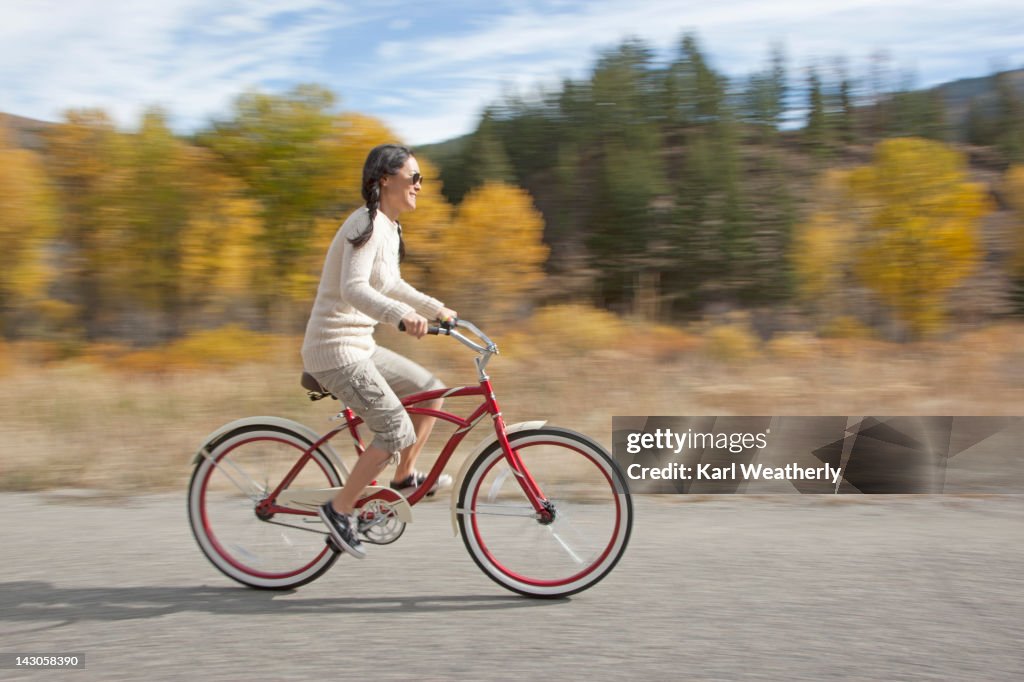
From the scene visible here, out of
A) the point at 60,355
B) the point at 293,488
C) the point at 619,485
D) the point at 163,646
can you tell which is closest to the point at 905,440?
the point at 619,485

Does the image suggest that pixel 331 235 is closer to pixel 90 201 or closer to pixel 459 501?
pixel 90 201

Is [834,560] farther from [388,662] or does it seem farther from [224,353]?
[224,353]

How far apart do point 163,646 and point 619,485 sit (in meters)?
2.04

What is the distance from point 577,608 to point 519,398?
553 centimetres

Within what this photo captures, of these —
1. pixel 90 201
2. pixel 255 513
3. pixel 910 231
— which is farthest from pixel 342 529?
pixel 910 231

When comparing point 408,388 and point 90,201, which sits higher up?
point 90,201

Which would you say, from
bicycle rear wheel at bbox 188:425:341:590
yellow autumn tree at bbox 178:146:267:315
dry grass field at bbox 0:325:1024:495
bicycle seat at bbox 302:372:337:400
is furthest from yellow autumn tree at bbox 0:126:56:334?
bicycle seat at bbox 302:372:337:400

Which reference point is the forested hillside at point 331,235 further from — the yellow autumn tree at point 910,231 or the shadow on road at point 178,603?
the shadow on road at point 178,603

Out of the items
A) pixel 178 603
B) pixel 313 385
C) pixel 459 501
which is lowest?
pixel 178 603

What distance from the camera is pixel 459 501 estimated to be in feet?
14.8

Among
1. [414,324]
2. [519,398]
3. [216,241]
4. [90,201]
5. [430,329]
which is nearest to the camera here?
[414,324]

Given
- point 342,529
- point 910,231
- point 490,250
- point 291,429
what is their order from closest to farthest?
point 342,529, point 291,429, point 910,231, point 490,250

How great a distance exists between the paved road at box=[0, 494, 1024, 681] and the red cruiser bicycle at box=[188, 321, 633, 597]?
0.14 meters

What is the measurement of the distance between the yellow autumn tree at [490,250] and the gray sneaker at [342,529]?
129ft
